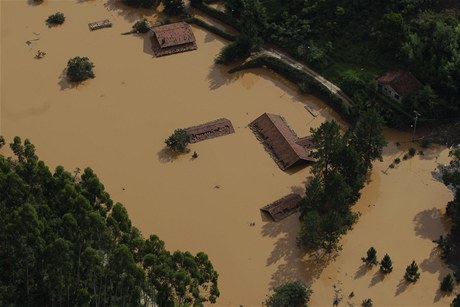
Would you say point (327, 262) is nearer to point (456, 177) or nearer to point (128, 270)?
point (456, 177)

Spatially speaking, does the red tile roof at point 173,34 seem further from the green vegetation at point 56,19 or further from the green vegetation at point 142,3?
the green vegetation at point 56,19

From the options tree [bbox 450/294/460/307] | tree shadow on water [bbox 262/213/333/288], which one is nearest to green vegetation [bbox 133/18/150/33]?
tree shadow on water [bbox 262/213/333/288]

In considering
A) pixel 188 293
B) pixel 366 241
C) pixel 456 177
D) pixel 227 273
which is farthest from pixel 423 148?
pixel 188 293

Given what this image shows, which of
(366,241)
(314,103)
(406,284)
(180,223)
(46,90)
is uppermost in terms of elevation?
(46,90)

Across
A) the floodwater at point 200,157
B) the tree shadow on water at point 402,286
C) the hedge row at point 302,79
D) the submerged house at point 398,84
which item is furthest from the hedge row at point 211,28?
the tree shadow on water at point 402,286

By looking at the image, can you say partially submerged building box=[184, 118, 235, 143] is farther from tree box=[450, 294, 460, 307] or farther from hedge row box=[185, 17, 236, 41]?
tree box=[450, 294, 460, 307]

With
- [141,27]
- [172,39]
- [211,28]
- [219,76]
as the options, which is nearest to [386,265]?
[219,76]

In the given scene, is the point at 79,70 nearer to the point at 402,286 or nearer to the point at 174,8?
the point at 174,8
